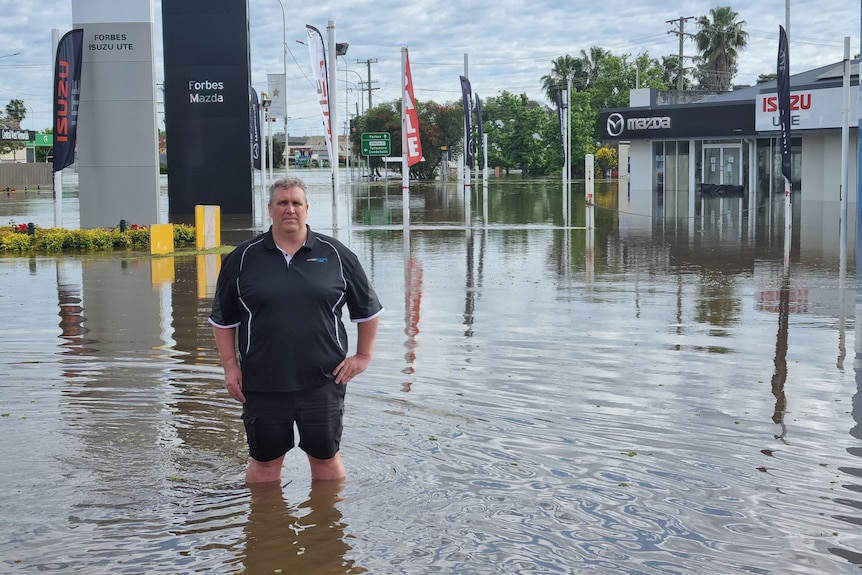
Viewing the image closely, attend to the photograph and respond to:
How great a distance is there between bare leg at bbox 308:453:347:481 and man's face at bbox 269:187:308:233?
4.53 ft

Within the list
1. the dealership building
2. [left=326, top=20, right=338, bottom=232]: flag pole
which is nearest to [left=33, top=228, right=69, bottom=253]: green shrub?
[left=326, top=20, right=338, bottom=232]: flag pole

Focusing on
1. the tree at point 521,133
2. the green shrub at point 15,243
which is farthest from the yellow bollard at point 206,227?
the tree at point 521,133

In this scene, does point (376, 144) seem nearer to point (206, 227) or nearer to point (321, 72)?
point (321, 72)

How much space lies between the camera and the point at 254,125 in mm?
41344

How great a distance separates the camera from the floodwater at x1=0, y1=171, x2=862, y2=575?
17.5 ft

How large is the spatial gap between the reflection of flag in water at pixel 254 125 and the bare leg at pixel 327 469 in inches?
1374

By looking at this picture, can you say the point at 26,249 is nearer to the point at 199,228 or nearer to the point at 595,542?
the point at 199,228

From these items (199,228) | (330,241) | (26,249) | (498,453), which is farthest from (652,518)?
(26,249)

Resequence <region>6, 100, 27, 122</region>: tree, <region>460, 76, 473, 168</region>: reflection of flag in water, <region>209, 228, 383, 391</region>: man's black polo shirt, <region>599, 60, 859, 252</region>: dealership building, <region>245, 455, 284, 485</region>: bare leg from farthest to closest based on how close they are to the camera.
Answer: <region>6, 100, 27, 122</region>: tree, <region>460, 76, 473, 168</region>: reflection of flag in water, <region>599, 60, 859, 252</region>: dealership building, <region>245, 455, 284, 485</region>: bare leg, <region>209, 228, 383, 391</region>: man's black polo shirt

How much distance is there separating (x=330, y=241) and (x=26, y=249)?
19.1 metres

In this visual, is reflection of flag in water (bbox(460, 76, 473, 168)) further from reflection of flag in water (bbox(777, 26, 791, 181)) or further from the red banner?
reflection of flag in water (bbox(777, 26, 791, 181))

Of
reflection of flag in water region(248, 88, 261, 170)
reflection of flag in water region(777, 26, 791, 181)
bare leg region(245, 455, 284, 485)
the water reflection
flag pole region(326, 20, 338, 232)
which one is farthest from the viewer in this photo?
reflection of flag in water region(248, 88, 261, 170)

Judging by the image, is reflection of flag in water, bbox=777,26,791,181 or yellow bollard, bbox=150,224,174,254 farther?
reflection of flag in water, bbox=777,26,791,181

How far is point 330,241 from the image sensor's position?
5.52 metres
